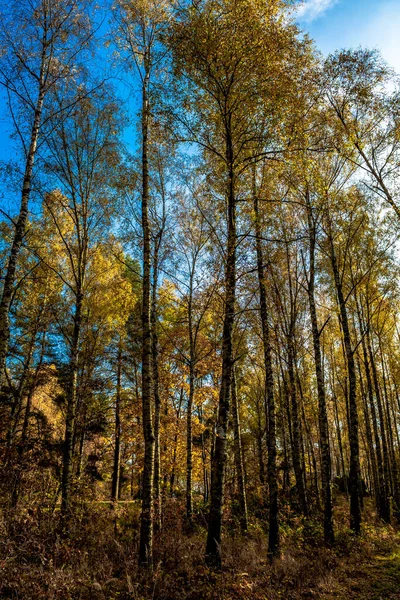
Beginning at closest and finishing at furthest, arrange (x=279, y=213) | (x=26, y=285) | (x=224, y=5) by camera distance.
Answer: (x=224, y=5)
(x=279, y=213)
(x=26, y=285)

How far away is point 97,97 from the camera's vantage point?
1057 centimetres

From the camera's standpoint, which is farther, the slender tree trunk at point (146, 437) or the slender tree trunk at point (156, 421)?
the slender tree trunk at point (156, 421)

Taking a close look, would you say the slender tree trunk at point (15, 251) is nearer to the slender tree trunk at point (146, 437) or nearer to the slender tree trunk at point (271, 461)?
the slender tree trunk at point (146, 437)

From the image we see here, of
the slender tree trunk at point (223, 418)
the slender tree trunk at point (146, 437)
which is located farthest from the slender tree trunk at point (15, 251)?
the slender tree trunk at point (223, 418)

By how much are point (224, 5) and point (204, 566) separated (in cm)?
1183

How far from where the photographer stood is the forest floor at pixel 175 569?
4.84m

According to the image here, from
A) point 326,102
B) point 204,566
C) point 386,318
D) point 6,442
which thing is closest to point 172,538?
point 204,566

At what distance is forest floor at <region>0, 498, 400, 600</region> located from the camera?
4840mm

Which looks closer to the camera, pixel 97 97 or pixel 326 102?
pixel 97 97

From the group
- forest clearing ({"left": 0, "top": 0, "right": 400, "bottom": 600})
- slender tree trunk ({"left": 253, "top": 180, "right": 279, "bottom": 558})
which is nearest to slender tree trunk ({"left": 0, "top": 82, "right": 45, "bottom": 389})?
forest clearing ({"left": 0, "top": 0, "right": 400, "bottom": 600})

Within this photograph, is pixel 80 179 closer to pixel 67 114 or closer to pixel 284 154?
A: pixel 67 114

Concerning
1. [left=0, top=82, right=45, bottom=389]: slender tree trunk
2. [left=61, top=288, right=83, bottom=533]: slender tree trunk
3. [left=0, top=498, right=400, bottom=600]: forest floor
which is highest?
[left=0, top=82, right=45, bottom=389]: slender tree trunk

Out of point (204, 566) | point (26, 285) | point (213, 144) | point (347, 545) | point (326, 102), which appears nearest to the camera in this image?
point (204, 566)

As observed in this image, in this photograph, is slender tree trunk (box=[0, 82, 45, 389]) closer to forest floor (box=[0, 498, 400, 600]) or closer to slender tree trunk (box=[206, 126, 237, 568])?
forest floor (box=[0, 498, 400, 600])
